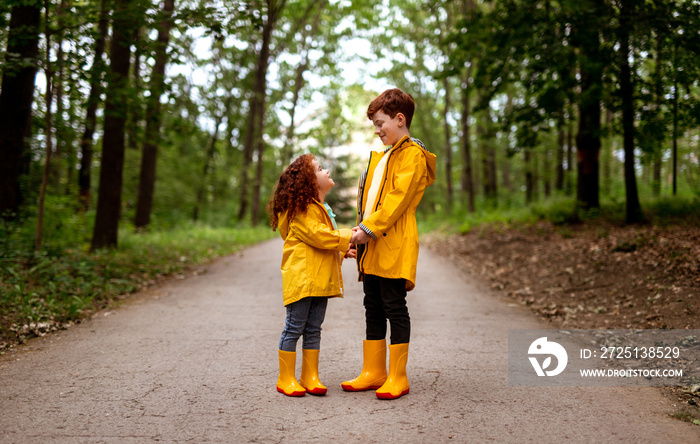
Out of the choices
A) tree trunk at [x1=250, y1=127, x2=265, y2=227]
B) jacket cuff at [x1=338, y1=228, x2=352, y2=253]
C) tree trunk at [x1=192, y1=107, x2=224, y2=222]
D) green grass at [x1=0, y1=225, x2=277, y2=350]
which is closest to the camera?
jacket cuff at [x1=338, y1=228, x2=352, y2=253]

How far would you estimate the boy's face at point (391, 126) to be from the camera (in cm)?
368

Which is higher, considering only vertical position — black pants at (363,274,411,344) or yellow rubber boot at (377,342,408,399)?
black pants at (363,274,411,344)

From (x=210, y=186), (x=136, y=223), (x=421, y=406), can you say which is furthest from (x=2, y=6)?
(x=210, y=186)

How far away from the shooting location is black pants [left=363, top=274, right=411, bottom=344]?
3615 mm

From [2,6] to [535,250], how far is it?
946 cm

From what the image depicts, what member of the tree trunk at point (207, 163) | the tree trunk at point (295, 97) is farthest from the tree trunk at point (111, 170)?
the tree trunk at point (295, 97)

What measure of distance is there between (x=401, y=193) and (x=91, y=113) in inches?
596

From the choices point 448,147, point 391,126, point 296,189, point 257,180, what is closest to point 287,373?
point 296,189

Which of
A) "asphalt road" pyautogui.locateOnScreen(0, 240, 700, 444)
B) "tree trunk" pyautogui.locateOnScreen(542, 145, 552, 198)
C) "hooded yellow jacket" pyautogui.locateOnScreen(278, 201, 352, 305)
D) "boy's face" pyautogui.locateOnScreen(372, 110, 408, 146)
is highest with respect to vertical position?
"tree trunk" pyautogui.locateOnScreen(542, 145, 552, 198)

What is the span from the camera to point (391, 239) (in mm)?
3574

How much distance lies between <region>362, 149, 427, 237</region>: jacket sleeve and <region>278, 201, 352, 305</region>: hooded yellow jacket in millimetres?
249

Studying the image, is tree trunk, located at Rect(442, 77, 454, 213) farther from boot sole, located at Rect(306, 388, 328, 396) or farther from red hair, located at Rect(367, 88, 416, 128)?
boot sole, located at Rect(306, 388, 328, 396)

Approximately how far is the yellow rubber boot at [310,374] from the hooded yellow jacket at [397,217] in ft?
2.33
